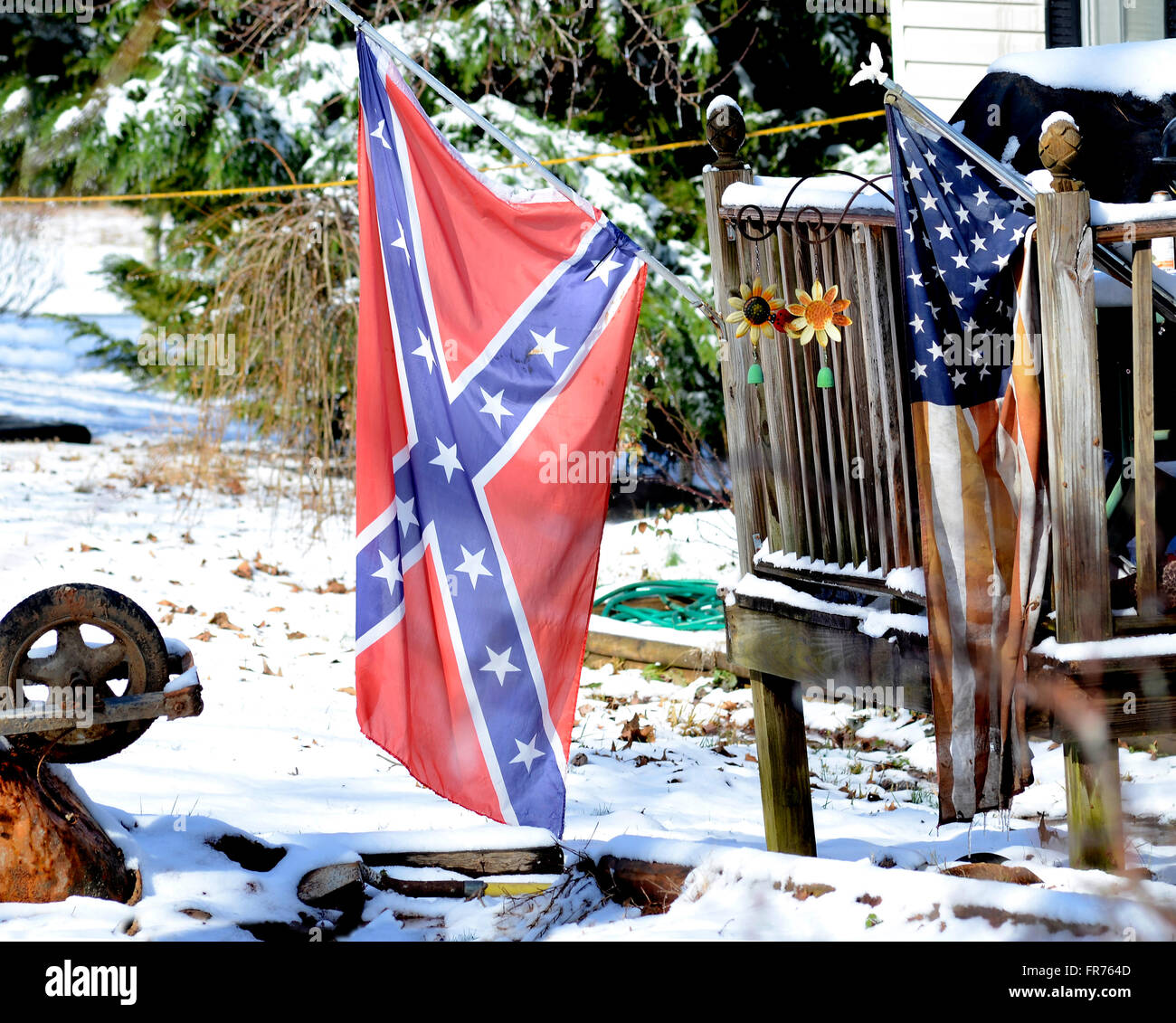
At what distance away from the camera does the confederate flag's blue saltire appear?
4074 mm

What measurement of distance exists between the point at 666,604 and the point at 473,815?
3688mm

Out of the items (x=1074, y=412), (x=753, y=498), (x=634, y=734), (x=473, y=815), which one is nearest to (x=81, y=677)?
(x=473, y=815)

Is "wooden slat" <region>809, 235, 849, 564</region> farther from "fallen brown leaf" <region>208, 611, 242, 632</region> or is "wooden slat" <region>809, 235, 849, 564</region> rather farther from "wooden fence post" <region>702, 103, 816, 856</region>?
"fallen brown leaf" <region>208, 611, 242, 632</region>

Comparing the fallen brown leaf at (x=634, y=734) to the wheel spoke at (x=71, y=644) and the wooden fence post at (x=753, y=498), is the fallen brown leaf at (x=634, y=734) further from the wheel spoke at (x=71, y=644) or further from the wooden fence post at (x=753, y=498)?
the wheel spoke at (x=71, y=644)

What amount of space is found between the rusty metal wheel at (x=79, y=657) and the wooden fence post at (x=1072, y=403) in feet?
9.04

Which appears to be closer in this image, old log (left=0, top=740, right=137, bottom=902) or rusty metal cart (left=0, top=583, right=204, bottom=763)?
rusty metal cart (left=0, top=583, right=204, bottom=763)

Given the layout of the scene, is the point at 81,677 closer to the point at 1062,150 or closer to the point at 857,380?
the point at 857,380

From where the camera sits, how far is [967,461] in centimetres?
390

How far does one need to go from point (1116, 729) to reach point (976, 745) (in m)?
0.41

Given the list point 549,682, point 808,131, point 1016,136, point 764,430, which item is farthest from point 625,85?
point 549,682

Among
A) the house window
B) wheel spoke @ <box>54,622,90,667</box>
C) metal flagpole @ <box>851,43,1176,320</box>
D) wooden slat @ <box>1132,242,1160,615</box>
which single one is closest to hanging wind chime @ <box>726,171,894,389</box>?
metal flagpole @ <box>851,43,1176,320</box>

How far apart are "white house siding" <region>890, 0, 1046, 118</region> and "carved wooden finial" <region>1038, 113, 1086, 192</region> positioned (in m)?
5.09

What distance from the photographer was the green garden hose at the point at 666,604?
8.55 meters
